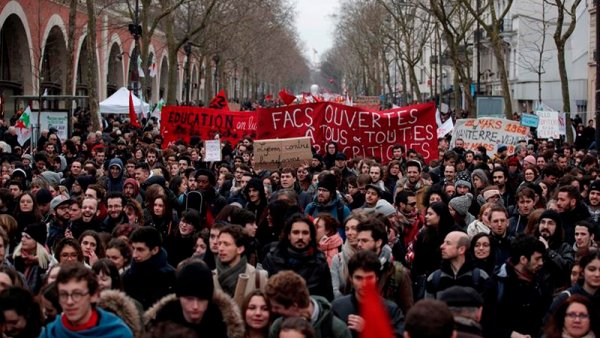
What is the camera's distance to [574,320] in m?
6.43

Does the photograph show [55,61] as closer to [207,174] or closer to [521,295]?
[207,174]

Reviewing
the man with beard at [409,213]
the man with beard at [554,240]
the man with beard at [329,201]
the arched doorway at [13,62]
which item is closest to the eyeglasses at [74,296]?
the man with beard at [554,240]

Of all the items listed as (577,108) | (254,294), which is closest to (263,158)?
(254,294)

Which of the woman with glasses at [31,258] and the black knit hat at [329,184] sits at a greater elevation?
the black knit hat at [329,184]

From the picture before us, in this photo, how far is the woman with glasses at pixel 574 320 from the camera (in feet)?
21.1

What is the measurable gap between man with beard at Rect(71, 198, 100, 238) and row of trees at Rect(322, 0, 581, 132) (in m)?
19.6

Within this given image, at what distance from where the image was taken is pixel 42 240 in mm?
8922

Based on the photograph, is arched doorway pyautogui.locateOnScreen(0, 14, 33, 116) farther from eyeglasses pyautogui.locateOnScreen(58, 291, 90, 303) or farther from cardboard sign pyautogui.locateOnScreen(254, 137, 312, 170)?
eyeglasses pyautogui.locateOnScreen(58, 291, 90, 303)

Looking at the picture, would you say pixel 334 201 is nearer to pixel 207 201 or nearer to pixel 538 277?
pixel 207 201

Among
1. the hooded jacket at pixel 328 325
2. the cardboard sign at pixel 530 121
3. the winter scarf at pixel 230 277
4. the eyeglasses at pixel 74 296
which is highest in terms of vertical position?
the cardboard sign at pixel 530 121

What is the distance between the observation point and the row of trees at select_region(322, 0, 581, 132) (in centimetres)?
3275

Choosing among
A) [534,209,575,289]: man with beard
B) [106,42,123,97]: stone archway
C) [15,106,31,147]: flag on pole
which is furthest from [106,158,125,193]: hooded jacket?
[106,42,123,97]: stone archway

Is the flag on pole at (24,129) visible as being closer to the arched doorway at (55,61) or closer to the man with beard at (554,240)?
the man with beard at (554,240)

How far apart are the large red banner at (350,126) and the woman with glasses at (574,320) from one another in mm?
12440
